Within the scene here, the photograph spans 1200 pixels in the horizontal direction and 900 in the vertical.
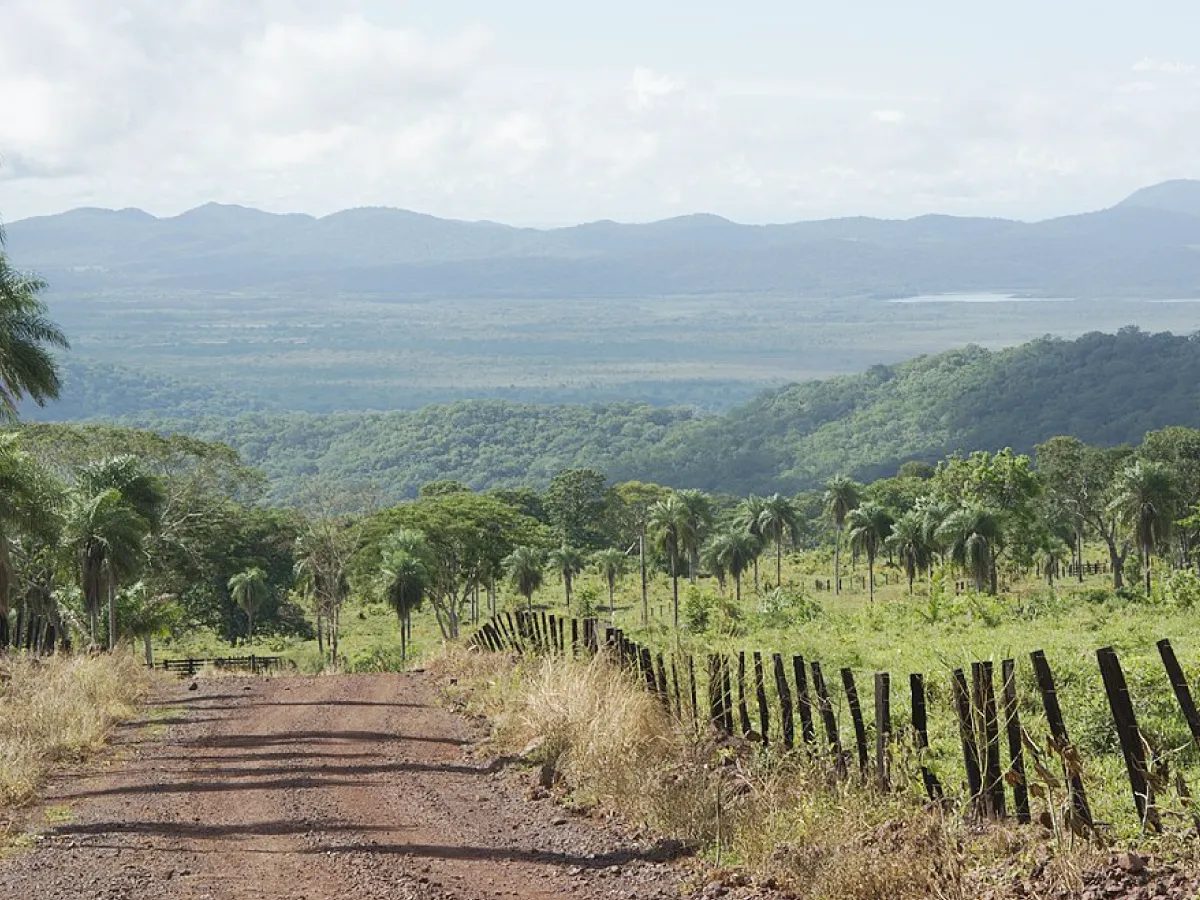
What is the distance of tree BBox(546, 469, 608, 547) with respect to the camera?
98000 millimetres

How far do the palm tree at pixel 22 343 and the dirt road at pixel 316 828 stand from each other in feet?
33.6

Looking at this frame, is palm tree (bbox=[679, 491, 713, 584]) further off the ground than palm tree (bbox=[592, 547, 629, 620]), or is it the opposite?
palm tree (bbox=[679, 491, 713, 584])

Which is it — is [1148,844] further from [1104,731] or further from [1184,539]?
[1184,539]

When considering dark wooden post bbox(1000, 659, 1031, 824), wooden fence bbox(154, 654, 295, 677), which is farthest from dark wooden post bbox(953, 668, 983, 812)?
wooden fence bbox(154, 654, 295, 677)

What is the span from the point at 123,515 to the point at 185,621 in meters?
30.2

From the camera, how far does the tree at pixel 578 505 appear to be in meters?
98.0

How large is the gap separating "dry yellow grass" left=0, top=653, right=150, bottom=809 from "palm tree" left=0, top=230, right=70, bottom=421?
5.92 m

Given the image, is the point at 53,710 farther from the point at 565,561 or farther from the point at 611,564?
the point at 611,564

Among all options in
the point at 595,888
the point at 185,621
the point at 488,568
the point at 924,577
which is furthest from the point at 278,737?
the point at 924,577

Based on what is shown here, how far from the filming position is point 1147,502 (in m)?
58.3

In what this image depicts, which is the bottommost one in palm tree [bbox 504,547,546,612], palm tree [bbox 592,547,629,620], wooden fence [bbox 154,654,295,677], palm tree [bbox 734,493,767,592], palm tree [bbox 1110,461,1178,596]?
palm tree [bbox 592,547,629,620]

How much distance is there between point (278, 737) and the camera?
15.3 meters

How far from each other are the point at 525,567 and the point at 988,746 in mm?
54752

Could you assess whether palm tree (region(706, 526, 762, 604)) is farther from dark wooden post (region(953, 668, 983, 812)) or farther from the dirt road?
dark wooden post (region(953, 668, 983, 812))
